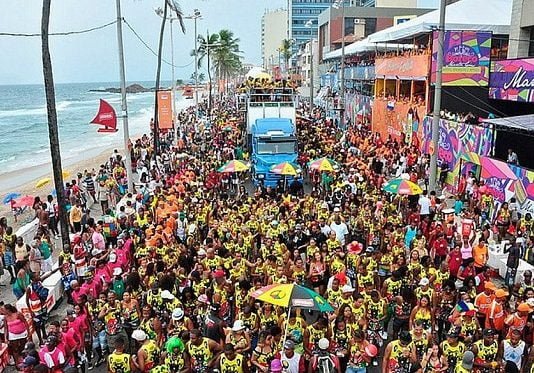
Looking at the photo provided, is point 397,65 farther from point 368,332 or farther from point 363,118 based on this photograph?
point 368,332

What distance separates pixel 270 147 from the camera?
22516 millimetres

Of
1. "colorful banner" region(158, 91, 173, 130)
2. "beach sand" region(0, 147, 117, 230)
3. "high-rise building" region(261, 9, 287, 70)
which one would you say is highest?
"high-rise building" region(261, 9, 287, 70)

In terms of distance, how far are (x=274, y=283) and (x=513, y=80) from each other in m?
16.5

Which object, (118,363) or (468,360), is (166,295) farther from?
(468,360)

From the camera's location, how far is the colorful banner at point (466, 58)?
82.1ft

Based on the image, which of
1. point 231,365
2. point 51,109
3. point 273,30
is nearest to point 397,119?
point 51,109

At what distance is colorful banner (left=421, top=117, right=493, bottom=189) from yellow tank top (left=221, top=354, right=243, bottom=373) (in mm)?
14836

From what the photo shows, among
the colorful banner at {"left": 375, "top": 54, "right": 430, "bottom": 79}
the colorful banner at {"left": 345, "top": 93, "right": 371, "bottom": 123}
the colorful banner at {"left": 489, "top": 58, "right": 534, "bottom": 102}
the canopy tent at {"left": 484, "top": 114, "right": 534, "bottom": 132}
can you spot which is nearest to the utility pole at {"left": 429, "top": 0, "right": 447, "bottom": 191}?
the canopy tent at {"left": 484, "top": 114, "right": 534, "bottom": 132}

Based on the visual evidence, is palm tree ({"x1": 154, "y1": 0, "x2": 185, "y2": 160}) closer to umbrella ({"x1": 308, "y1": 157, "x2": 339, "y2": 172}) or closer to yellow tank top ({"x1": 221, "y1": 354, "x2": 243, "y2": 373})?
umbrella ({"x1": 308, "y1": 157, "x2": 339, "y2": 172})

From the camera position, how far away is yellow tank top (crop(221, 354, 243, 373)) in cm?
716

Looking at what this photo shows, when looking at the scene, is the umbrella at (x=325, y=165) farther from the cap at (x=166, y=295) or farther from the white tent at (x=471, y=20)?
the cap at (x=166, y=295)

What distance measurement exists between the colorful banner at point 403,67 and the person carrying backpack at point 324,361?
22.1 m

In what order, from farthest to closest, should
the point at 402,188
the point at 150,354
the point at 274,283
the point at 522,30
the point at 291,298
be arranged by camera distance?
the point at 522,30 → the point at 402,188 → the point at 274,283 → the point at 291,298 → the point at 150,354

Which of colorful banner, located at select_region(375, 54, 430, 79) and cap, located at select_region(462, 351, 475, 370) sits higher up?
colorful banner, located at select_region(375, 54, 430, 79)
